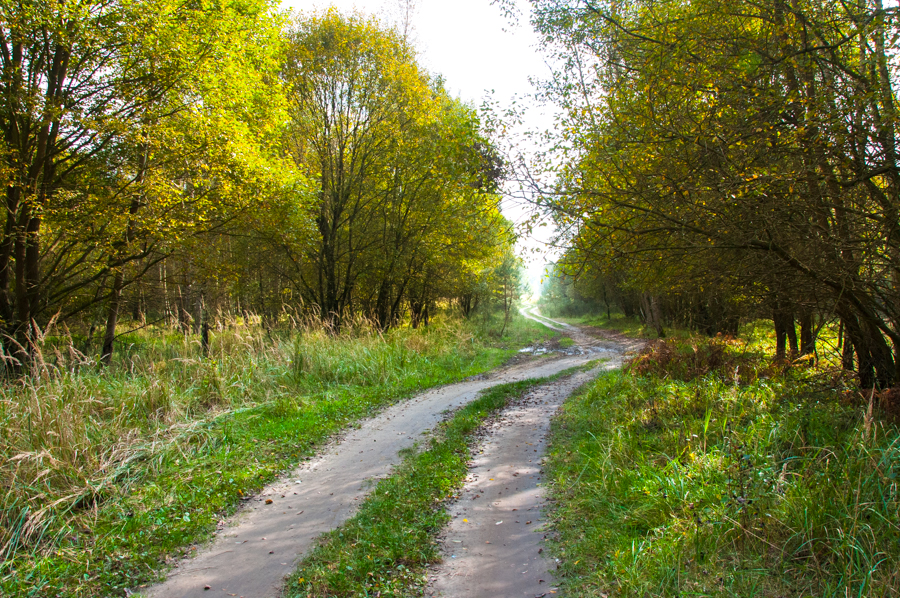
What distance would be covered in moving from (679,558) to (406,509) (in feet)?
8.78

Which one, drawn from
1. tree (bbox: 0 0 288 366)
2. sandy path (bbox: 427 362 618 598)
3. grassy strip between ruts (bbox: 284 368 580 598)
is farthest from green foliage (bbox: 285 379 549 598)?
tree (bbox: 0 0 288 366)

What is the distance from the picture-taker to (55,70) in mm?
10156

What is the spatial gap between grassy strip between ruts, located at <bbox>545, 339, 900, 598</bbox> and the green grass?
3753 mm

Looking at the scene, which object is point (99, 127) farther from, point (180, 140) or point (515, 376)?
Answer: point (515, 376)

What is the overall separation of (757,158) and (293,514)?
664 centimetres

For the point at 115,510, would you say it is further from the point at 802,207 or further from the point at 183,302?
the point at 183,302

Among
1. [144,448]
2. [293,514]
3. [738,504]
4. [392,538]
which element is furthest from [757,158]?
[144,448]

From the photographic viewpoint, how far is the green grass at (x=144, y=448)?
4082mm

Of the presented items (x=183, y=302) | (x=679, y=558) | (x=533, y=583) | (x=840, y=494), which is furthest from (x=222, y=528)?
(x=183, y=302)

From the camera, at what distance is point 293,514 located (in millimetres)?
5016

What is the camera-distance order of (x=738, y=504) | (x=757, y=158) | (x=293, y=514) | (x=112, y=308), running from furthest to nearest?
(x=112, y=308), (x=757, y=158), (x=293, y=514), (x=738, y=504)

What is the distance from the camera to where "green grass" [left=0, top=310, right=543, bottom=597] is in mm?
4082

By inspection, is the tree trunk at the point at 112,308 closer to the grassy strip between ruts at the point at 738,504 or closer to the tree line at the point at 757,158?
the tree line at the point at 757,158

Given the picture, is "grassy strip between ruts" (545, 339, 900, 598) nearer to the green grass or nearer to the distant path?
the distant path
